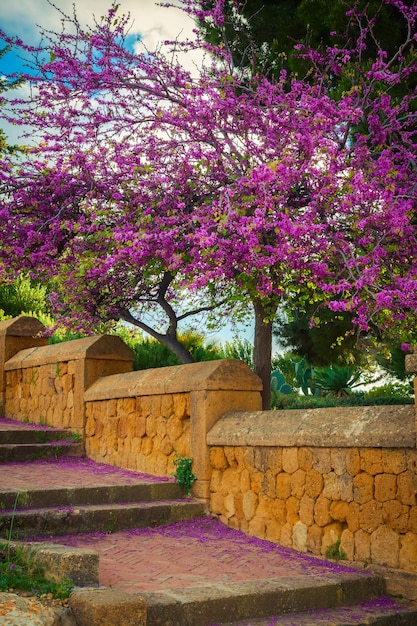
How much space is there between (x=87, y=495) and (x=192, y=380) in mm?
1525

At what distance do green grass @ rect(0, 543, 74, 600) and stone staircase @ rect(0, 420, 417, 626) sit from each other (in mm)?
112

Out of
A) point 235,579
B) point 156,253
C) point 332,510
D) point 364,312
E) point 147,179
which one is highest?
point 147,179

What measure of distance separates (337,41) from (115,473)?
23.5 feet

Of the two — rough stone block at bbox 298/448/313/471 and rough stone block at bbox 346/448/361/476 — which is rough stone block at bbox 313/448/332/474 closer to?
rough stone block at bbox 298/448/313/471

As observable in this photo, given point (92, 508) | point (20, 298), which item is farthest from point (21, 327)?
→ point (20, 298)

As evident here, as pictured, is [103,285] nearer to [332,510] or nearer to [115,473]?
[115,473]

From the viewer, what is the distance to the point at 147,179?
9.34 m

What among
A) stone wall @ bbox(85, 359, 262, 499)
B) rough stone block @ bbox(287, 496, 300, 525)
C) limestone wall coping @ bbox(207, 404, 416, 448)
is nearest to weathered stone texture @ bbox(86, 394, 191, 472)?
stone wall @ bbox(85, 359, 262, 499)

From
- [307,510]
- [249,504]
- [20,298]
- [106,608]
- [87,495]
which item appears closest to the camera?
[106,608]

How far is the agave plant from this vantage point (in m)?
15.8

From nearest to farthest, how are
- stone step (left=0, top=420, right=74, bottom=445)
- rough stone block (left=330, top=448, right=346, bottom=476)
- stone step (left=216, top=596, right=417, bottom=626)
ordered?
stone step (left=216, top=596, right=417, bottom=626)
rough stone block (left=330, top=448, right=346, bottom=476)
stone step (left=0, top=420, right=74, bottom=445)

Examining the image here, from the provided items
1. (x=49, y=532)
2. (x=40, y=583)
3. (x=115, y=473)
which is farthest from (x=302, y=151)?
(x=40, y=583)

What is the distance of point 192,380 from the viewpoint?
750 centimetres

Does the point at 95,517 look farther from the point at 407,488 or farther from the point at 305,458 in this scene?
the point at 407,488
